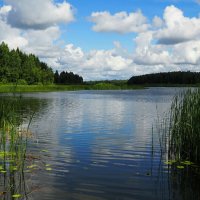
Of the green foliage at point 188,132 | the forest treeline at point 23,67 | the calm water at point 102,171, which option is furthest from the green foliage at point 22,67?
the green foliage at point 188,132

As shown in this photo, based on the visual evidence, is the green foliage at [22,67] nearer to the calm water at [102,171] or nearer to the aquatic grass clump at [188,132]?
the calm water at [102,171]

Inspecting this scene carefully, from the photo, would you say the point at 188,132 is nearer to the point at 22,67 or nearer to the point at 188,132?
the point at 188,132

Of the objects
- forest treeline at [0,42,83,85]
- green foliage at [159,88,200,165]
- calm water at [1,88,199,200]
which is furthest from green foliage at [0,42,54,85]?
green foliage at [159,88,200,165]

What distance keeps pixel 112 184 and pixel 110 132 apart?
1229 cm

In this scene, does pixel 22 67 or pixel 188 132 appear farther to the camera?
pixel 22 67

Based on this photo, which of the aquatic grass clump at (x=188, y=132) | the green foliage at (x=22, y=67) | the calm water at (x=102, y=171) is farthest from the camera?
the green foliage at (x=22, y=67)

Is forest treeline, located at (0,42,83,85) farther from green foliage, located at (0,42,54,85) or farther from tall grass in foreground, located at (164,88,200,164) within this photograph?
tall grass in foreground, located at (164,88,200,164)

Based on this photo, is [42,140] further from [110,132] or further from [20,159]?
[20,159]

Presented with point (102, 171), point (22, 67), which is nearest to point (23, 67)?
point (22, 67)

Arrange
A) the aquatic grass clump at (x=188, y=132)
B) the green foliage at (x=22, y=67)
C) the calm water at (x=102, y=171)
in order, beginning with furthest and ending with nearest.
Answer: the green foliage at (x=22, y=67) < the aquatic grass clump at (x=188, y=132) < the calm water at (x=102, y=171)

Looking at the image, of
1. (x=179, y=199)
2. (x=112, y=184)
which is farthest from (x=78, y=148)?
(x=179, y=199)

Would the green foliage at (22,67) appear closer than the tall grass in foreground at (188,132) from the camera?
No

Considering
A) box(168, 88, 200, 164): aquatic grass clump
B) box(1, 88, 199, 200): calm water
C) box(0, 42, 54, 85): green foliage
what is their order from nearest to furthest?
box(1, 88, 199, 200): calm water < box(168, 88, 200, 164): aquatic grass clump < box(0, 42, 54, 85): green foliage

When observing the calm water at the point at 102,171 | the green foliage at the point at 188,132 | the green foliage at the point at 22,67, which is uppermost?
the green foliage at the point at 22,67
